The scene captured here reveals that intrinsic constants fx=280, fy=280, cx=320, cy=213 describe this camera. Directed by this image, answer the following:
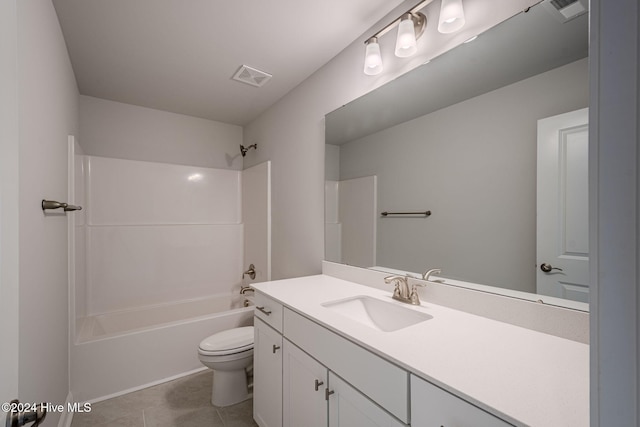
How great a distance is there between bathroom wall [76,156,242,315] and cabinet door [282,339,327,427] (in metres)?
2.08

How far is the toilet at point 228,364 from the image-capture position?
1.92 meters

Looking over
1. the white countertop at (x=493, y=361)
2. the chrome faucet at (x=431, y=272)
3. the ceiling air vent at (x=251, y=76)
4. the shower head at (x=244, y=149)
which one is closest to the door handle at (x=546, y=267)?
the white countertop at (x=493, y=361)

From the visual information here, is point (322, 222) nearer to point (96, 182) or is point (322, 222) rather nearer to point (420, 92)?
point (420, 92)

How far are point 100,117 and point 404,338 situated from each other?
3.17 meters

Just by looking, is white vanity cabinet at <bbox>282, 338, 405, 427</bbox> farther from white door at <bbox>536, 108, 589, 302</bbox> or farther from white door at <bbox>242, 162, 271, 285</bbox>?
white door at <bbox>242, 162, 271, 285</bbox>

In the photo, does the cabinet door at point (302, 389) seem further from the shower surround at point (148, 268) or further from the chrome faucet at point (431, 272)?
the shower surround at point (148, 268)

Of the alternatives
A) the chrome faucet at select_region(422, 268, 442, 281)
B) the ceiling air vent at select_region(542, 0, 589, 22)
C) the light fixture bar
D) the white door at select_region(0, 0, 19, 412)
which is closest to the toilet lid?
the chrome faucet at select_region(422, 268, 442, 281)

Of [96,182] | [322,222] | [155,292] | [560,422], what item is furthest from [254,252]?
[560,422]

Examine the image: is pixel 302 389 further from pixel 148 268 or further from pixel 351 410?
pixel 148 268

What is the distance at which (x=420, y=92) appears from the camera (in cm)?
146

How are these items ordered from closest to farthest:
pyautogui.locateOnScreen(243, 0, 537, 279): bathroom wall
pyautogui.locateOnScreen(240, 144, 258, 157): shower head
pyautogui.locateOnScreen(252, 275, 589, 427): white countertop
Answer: pyautogui.locateOnScreen(252, 275, 589, 427): white countertop, pyautogui.locateOnScreen(243, 0, 537, 279): bathroom wall, pyautogui.locateOnScreen(240, 144, 258, 157): shower head

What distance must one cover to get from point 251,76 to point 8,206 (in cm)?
200

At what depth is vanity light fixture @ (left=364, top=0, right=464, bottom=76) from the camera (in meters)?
1.20

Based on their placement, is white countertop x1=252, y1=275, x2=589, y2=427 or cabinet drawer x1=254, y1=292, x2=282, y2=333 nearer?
white countertop x1=252, y1=275, x2=589, y2=427
